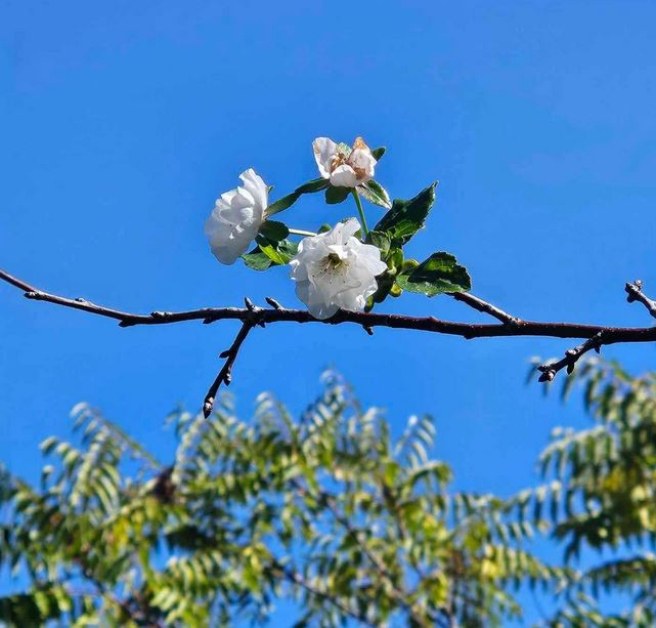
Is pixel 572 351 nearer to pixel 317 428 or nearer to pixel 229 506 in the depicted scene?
pixel 317 428

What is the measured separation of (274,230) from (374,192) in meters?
0.10

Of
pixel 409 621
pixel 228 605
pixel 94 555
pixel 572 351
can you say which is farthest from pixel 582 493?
pixel 572 351

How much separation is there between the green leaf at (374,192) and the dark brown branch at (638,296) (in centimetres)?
22

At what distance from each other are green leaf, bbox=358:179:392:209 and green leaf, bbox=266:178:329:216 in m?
0.04

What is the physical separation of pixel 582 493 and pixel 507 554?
43cm

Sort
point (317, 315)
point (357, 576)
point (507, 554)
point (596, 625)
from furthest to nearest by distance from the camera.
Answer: point (357, 576) → point (507, 554) → point (596, 625) → point (317, 315)

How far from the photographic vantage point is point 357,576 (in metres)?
4.73

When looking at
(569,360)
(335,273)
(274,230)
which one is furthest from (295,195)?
(569,360)

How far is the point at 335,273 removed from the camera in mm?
717

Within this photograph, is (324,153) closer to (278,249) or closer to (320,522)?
(278,249)

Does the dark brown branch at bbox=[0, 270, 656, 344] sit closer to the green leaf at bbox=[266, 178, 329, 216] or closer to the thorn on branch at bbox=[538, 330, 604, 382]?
the thorn on branch at bbox=[538, 330, 604, 382]

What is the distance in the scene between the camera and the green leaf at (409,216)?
78 centimetres

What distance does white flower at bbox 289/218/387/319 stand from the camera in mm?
740

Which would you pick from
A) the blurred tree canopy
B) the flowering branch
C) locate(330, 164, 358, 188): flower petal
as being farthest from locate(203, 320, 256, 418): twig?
the blurred tree canopy
